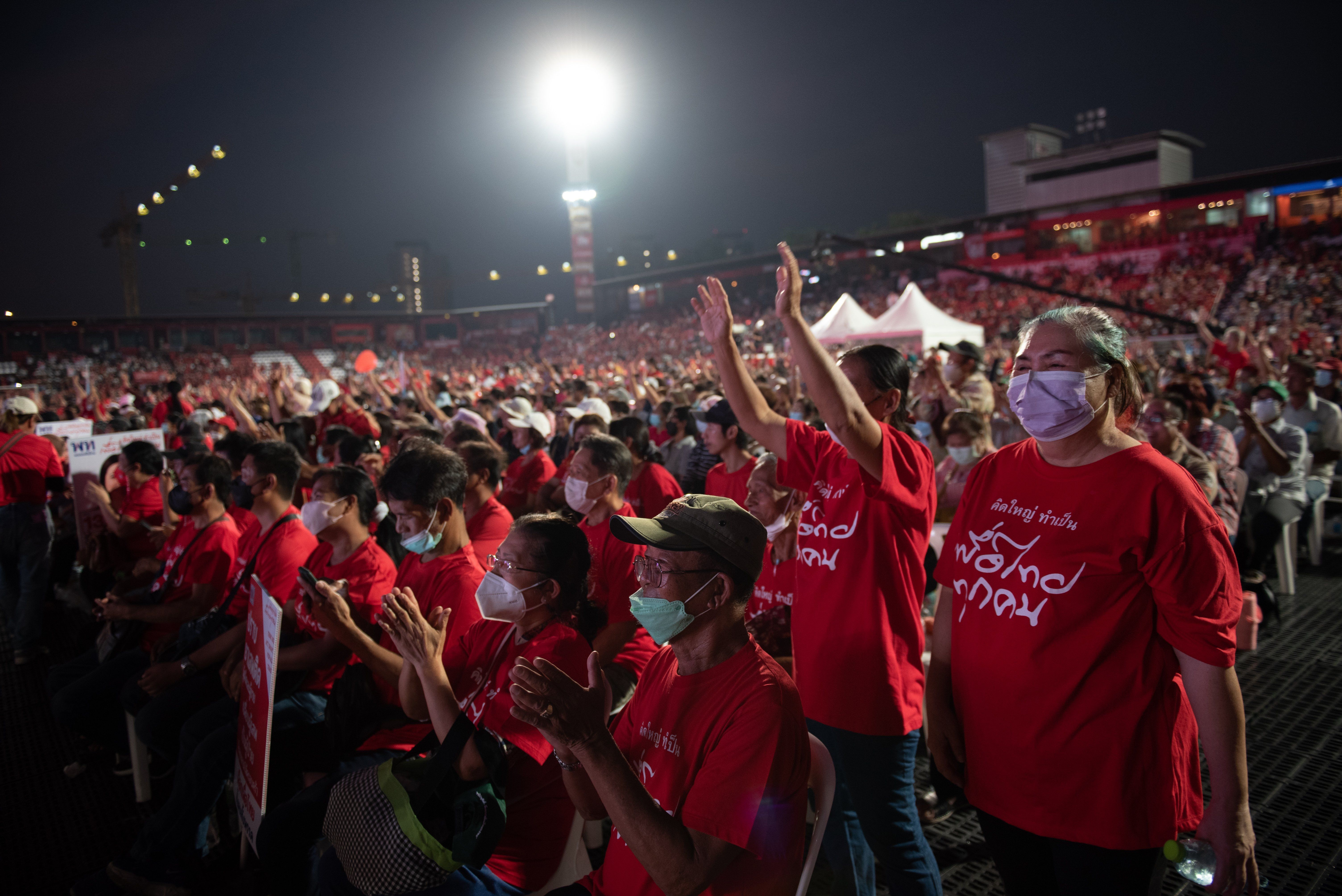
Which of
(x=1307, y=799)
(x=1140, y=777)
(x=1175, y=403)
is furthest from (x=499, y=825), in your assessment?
(x=1175, y=403)

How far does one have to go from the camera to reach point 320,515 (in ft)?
11.5

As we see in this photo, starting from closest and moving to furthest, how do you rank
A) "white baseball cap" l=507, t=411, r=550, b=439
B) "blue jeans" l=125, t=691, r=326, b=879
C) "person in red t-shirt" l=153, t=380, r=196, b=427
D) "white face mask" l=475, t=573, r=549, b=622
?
"white face mask" l=475, t=573, r=549, b=622 → "blue jeans" l=125, t=691, r=326, b=879 → "white baseball cap" l=507, t=411, r=550, b=439 → "person in red t-shirt" l=153, t=380, r=196, b=427

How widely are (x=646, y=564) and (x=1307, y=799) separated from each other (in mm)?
3524

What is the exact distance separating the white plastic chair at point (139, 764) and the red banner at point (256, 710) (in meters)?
1.09

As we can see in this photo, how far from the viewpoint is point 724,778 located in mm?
1545

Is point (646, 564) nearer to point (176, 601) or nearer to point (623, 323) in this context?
point (176, 601)

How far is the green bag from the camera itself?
2004 millimetres

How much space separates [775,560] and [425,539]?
1.48 metres

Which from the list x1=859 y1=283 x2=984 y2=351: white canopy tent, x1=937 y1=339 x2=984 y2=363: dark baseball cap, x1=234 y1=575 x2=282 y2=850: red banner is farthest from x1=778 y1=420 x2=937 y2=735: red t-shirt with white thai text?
x1=859 y1=283 x2=984 y2=351: white canopy tent

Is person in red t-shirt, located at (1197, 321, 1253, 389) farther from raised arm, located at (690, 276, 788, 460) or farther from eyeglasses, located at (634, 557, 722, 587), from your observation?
eyeglasses, located at (634, 557, 722, 587)

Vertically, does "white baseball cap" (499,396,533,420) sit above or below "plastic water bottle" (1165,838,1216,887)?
above

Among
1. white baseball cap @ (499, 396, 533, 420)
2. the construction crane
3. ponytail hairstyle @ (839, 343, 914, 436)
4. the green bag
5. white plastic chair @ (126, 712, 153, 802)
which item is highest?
the construction crane

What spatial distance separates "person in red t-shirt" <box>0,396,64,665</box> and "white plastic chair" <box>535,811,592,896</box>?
6070 millimetres

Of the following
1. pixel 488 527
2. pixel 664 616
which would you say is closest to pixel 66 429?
pixel 488 527
